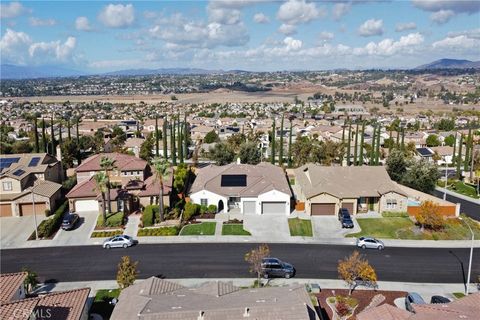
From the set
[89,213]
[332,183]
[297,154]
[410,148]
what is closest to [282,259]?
[332,183]

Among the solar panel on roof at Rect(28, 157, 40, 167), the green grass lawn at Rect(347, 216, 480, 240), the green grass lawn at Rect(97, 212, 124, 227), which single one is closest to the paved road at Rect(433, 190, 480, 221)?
the green grass lawn at Rect(347, 216, 480, 240)

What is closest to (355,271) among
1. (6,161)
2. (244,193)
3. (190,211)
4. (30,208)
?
(244,193)

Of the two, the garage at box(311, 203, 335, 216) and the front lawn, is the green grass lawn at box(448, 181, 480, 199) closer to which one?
the garage at box(311, 203, 335, 216)

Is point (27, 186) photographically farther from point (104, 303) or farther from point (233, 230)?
point (104, 303)

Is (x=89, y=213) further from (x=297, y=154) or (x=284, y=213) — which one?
(x=297, y=154)

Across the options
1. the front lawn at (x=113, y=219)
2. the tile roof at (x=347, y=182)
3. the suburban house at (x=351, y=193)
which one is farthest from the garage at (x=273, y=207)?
the front lawn at (x=113, y=219)
